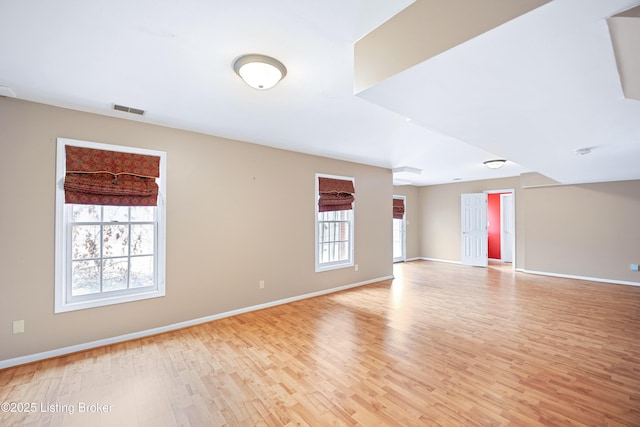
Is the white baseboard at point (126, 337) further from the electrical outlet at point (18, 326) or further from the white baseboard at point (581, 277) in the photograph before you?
the white baseboard at point (581, 277)

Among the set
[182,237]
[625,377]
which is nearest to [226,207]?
[182,237]

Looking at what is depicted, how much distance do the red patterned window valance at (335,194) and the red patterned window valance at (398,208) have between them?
11.0ft

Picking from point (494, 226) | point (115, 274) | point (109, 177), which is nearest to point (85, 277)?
point (115, 274)

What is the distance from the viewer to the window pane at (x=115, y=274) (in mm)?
3025

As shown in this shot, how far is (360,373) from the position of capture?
7.84ft

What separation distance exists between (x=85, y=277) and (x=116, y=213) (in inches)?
28.7

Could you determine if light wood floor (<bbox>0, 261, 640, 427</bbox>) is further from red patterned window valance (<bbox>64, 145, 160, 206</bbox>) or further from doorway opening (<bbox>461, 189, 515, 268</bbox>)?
doorway opening (<bbox>461, 189, 515, 268</bbox>)

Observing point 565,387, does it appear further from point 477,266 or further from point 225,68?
point 477,266

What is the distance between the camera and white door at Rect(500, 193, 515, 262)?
8.62 m

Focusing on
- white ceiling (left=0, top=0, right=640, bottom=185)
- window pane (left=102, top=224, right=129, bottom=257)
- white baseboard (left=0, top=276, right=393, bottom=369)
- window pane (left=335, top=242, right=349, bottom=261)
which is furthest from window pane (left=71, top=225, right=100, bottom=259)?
window pane (left=335, top=242, right=349, bottom=261)

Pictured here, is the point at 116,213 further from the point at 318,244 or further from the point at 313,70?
the point at 318,244

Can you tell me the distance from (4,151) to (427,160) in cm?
561

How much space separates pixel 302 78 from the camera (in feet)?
7.27

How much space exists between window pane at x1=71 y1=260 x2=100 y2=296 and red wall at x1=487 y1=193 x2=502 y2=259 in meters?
9.88
